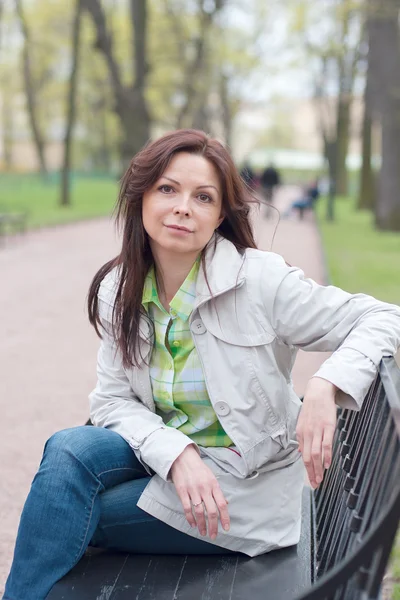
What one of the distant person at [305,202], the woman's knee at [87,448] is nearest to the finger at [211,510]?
the woman's knee at [87,448]

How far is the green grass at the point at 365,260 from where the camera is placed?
9875mm

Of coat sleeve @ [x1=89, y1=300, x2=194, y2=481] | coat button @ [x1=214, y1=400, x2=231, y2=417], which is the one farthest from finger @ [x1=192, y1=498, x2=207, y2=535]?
coat button @ [x1=214, y1=400, x2=231, y2=417]

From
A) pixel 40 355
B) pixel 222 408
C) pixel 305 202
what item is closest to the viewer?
pixel 222 408

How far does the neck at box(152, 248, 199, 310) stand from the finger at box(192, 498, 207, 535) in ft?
2.14

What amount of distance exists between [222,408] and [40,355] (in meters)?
5.44

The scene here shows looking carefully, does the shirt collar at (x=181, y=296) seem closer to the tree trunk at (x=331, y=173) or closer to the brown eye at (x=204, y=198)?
the brown eye at (x=204, y=198)

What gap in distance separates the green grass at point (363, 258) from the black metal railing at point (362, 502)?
264 inches

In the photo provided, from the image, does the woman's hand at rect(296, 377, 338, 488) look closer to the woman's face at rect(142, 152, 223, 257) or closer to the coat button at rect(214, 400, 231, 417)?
the coat button at rect(214, 400, 231, 417)

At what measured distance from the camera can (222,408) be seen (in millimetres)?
2555

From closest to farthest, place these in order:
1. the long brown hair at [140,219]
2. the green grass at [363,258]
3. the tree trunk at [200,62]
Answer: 1. the long brown hair at [140,219]
2. the green grass at [363,258]
3. the tree trunk at [200,62]

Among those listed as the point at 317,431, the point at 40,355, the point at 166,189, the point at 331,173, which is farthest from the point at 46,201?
the point at 317,431

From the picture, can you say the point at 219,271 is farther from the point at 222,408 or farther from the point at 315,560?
the point at 315,560

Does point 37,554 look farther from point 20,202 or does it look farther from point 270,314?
point 20,202

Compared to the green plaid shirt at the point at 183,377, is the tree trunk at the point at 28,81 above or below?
below
